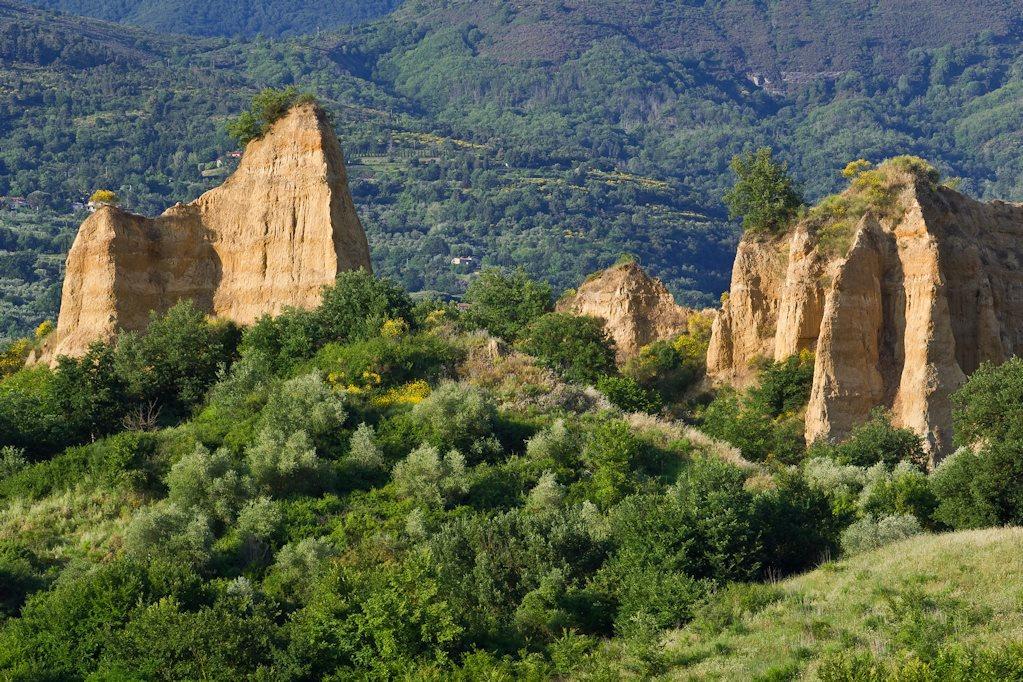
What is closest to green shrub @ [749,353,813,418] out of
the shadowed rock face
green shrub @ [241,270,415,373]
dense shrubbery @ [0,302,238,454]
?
green shrub @ [241,270,415,373]

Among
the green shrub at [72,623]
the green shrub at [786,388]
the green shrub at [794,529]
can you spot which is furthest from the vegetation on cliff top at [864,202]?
the green shrub at [72,623]

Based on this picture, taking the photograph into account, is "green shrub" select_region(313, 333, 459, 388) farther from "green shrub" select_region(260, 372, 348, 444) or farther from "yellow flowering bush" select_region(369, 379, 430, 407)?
"green shrub" select_region(260, 372, 348, 444)

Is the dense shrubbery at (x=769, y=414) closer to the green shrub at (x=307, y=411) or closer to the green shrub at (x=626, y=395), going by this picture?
the green shrub at (x=626, y=395)

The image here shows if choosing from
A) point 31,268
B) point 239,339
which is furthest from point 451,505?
point 31,268

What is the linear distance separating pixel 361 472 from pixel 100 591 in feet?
31.6

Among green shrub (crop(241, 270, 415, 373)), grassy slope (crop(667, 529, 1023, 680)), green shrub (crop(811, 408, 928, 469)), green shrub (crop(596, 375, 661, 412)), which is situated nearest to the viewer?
grassy slope (crop(667, 529, 1023, 680))

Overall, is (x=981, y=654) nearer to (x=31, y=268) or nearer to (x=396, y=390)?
(x=396, y=390)

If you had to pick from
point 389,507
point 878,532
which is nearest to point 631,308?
point 389,507

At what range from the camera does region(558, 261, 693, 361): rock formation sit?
229ft

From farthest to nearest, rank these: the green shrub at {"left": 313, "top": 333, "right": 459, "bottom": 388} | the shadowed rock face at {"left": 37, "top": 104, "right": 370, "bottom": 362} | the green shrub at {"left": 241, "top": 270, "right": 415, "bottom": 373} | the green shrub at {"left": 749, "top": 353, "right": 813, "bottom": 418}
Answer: the green shrub at {"left": 749, "top": 353, "right": 813, "bottom": 418} → the shadowed rock face at {"left": 37, "top": 104, "right": 370, "bottom": 362} → the green shrub at {"left": 241, "top": 270, "right": 415, "bottom": 373} → the green shrub at {"left": 313, "top": 333, "right": 459, "bottom": 388}

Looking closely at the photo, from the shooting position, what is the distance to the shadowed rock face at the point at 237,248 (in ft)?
185

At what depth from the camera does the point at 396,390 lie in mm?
48562

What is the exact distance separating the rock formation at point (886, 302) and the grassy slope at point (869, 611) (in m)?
19.7

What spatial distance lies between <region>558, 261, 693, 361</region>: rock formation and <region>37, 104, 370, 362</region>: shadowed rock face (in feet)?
49.4
